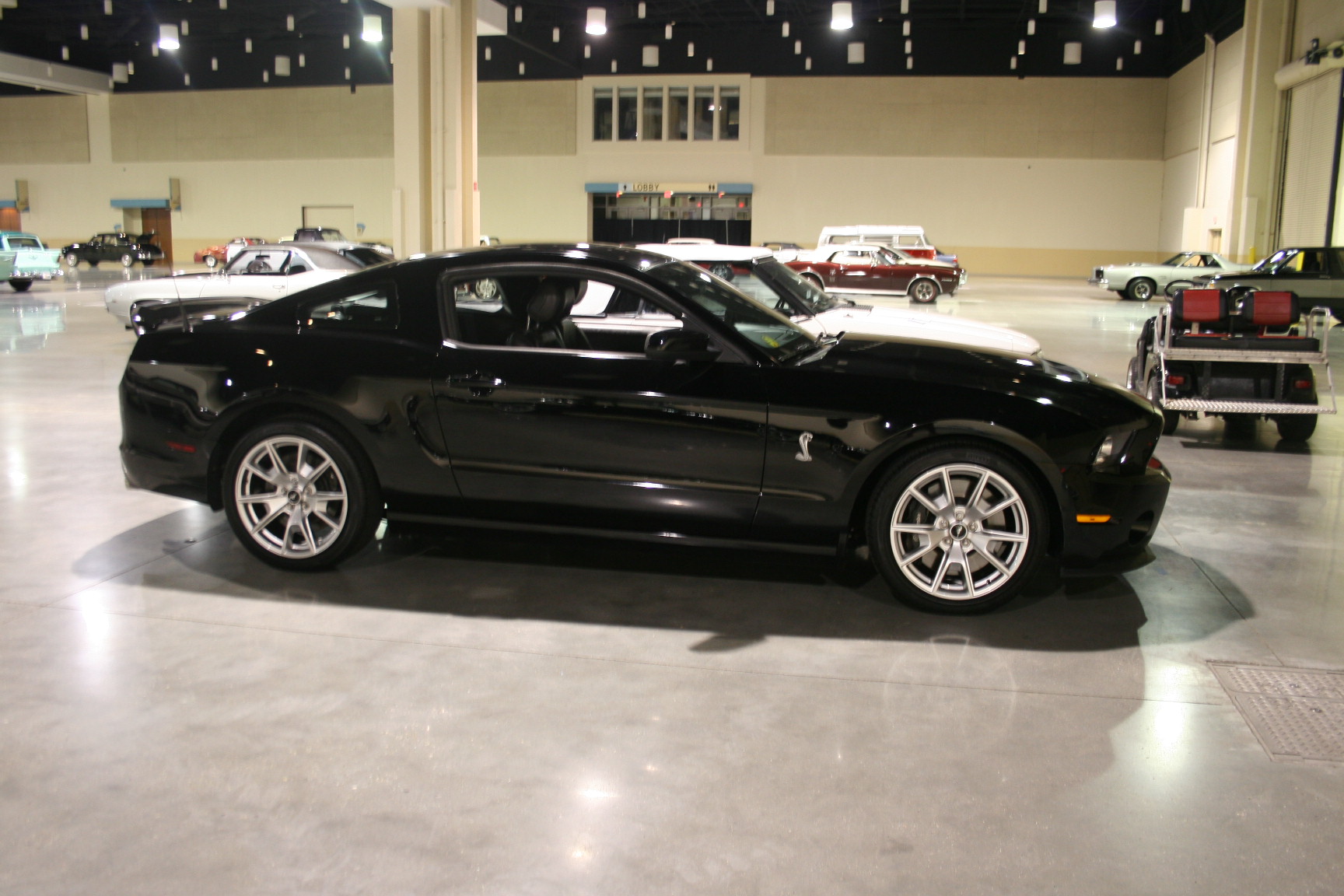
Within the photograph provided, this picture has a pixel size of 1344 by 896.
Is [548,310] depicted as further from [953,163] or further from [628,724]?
[953,163]

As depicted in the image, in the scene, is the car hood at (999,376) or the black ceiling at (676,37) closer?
the car hood at (999,376)

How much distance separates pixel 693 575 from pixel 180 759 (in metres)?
2.20

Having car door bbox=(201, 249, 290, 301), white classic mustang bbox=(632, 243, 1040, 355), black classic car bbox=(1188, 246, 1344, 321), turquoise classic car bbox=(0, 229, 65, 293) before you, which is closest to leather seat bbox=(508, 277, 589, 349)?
white classic mustang bbox=(632, 243, 1040, 355)

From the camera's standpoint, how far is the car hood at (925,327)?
8.34 metres

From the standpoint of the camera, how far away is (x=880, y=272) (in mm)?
23641

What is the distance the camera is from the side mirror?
4.02m

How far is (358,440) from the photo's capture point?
436 cm

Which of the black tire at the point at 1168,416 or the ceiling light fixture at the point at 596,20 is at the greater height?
the ceiling light fixture at the point at 596,20

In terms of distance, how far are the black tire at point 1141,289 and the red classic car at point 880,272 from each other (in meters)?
4.93

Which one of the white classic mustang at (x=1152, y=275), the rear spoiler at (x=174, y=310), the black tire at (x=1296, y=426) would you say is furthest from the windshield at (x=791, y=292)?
the white classic mustang at (x=1152, y=275)

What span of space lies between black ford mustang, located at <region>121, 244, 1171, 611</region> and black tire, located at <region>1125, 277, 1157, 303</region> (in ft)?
77.8

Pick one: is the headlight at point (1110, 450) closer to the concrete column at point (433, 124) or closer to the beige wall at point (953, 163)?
the concrete column at point (433, 124)

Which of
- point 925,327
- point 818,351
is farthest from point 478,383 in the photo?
point 925,327

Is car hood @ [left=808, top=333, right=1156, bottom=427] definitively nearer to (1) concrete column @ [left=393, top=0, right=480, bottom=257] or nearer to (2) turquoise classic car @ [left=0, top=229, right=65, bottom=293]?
(1) concrete column @ [left=393, top=0, right=480, bottom=257]
